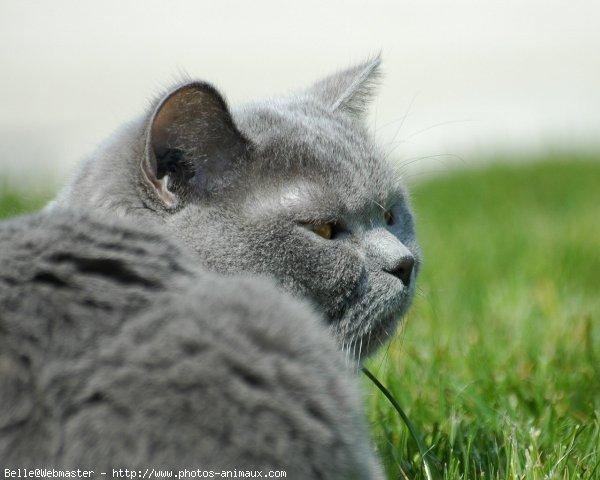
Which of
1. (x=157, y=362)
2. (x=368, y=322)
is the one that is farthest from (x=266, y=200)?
(x=157, y=362)

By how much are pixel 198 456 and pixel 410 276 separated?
998mm

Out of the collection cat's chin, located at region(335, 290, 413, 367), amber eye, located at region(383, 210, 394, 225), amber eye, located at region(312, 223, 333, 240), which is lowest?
cat's chin, located at region(335, 290, 413, 367)

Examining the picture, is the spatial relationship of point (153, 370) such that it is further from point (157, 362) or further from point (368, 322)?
point (368, 322)

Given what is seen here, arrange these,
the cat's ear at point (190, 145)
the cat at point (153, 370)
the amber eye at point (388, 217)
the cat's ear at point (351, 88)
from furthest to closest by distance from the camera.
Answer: the cat's ear at point (351, 88), the amber eye at point (388, 217), the cat's ear at point (190, 145), the cat at point (153, 370)

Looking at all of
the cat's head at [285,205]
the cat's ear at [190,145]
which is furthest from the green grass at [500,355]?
the cat's ear at [190,145]

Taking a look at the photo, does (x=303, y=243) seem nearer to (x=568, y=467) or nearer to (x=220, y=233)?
(x=220, y=233)

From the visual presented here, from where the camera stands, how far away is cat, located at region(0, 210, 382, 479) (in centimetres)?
112

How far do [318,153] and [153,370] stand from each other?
91 cm

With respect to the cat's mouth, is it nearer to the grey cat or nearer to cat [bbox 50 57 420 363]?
cat [bbox 50 57 420 363]

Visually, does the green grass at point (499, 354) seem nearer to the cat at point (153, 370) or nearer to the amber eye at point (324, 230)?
the amber eye at point (324, 230)

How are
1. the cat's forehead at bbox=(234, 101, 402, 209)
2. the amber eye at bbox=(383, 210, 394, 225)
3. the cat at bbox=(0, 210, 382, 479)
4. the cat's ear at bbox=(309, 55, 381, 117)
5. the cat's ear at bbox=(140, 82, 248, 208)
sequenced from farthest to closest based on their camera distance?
the cat's ear at bbox=(309, 55, 381, 117), the amber eye at bbox=(383, 210, 394, 225), the cat's forehead at bbox=(234, 101, 402, 209), the cat's ear at bbox=(140, 82, 248, 208), the cat at bbox=(0, 210, 382, 479)

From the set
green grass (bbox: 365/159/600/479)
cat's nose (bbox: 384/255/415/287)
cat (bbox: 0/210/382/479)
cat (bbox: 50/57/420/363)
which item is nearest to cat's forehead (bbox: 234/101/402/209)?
cat (bbox: 50/57/420/363)

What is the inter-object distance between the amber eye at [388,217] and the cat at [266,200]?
0.12ft

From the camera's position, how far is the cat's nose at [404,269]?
1.93 meters
